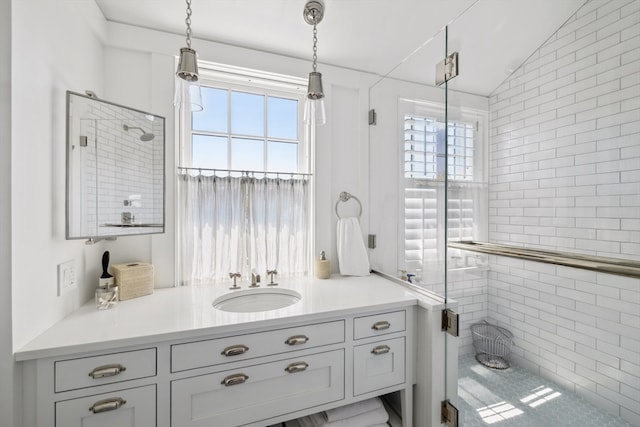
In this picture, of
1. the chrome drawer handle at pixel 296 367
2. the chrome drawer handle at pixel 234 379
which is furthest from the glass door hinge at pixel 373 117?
the chrome drawer handle at pixel 234 379

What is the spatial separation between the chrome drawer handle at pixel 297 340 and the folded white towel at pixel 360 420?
491mm

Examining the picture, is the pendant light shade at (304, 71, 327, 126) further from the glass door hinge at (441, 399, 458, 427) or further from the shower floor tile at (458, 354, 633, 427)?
the glass door hinge at (441, 399, 458, 427)

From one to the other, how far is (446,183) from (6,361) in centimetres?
185

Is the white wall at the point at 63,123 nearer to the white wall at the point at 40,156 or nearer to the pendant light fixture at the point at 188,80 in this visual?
the white wall at the point at 40,156

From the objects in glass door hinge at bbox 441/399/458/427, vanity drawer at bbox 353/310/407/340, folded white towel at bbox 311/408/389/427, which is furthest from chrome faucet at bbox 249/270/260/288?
glass door hinge at bbox 441/399/458/427

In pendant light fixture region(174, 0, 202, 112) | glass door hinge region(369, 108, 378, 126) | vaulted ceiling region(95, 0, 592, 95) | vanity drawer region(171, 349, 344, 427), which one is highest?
vaulted ceiling region(95, 0, 592, 95)

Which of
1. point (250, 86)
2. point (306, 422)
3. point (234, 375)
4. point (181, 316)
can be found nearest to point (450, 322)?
point (306, 422)

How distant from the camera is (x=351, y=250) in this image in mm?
1881

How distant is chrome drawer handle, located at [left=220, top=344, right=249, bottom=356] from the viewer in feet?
3.62

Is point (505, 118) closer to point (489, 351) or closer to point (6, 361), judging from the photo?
point (489, 351)

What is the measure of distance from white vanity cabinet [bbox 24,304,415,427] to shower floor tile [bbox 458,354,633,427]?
0.30 metres

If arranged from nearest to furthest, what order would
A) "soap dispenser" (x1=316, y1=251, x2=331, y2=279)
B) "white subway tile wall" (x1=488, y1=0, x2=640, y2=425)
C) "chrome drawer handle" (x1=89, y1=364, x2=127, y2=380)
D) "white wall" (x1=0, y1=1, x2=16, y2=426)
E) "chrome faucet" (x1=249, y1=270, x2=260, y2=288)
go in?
"white wall" (x1=0, y1=1, x2=16, y2=426), "chrome drawer handle" (x1=89, y1=364, x2=127, y2=380), "white subway tile wall" (x1=488, y1=0, x2=640, y2=425), "chrome faucet" (x1=249, y1=270, x2=260, y2=288), "soap dispenser" (x1=316, y1=251, x2=331, y2=279)

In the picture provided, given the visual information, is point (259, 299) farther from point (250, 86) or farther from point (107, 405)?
point (250, 86)

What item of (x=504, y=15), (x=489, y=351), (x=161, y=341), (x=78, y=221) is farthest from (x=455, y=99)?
(x=78, y=221)
